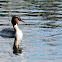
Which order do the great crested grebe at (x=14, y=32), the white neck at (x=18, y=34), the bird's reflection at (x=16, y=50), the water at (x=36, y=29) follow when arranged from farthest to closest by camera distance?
the great crested grebe at (x=14, y=32)
the white neck at (x=18, y=34)
the bird's reflection at (x=16, y=50)
the water at (x=36, y=29)

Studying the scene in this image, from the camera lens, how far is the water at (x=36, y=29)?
47.7 ft

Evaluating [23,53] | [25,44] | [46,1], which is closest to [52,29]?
[25,44]

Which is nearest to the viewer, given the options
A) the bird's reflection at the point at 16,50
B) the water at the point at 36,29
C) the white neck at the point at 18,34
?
the water at the point at 36,29

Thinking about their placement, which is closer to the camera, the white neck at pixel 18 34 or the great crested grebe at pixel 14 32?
the white neck at pixel 18 34

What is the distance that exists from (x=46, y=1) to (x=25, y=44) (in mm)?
13812

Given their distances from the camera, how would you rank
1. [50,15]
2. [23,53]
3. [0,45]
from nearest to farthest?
[23,53], [0,45], [50,15]

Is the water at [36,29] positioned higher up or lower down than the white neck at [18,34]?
higher up

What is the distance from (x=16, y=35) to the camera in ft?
66.9

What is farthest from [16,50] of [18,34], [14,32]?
[14,32]

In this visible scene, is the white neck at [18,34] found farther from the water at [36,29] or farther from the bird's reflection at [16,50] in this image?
the bird's reflection at [16,50]

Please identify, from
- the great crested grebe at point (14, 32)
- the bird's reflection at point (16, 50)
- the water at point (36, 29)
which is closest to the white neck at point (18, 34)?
the great crested grebe at point (14, 32)

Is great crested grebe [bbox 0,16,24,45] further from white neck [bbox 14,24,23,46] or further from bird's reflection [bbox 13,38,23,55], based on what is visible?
bird's reflection [bbox 13,38,23,55]

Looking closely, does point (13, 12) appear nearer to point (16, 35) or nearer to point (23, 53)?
point (16, 35)

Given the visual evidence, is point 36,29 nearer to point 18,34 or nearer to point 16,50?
point 18,34
